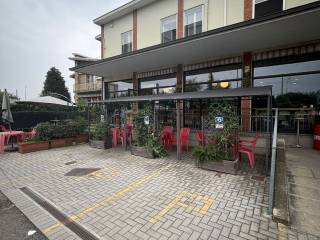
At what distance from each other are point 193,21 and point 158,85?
3963 mm

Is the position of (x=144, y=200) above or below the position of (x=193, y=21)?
below

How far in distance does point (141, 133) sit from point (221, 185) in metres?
3.59

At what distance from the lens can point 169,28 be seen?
1098cm

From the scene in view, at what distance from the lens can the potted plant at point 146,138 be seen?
6.79m

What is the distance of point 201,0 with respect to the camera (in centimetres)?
955

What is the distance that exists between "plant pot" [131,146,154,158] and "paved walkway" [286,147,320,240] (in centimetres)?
413

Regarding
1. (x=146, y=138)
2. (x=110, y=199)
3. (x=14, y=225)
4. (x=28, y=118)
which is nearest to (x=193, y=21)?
(x=146, y=138)

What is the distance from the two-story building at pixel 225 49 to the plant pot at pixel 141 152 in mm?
3011

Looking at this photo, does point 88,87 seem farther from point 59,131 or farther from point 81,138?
point 59,131

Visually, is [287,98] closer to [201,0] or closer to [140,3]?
[201,0]

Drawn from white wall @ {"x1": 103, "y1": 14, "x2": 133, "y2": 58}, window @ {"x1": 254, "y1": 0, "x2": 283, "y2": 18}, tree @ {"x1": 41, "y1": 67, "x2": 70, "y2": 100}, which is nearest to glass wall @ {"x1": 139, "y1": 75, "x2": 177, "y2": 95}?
white wall @ {"x1": 103, "y1": 14, "x2": 133, "y2": 58}

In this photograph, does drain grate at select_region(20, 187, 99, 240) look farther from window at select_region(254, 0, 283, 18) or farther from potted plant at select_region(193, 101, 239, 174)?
window at select_region(254, 0, 283, 18)

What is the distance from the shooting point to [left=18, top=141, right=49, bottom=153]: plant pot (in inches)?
309

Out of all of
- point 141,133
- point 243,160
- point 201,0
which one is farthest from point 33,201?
point 201,0
